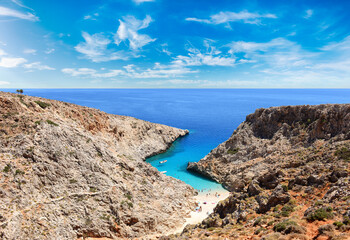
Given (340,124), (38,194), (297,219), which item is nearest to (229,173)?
(340,124)

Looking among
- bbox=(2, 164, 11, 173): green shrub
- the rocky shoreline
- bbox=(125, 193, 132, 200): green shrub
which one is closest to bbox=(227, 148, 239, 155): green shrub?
the rocky shoreline

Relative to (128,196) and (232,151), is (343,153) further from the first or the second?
(128,196)

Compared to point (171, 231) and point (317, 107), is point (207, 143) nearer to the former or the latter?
point (317, 107)

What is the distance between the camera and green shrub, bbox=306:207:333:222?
Result: 571 inches

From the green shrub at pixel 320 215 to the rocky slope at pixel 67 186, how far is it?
2216cm

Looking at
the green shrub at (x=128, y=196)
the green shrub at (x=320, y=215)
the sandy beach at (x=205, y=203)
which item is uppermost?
the green shrub at (x=320, y=215)

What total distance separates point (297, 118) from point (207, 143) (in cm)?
3817

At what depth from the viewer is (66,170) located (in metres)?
29.3

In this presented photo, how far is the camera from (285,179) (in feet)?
78.2

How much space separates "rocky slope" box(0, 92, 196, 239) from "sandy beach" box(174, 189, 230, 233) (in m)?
1.74

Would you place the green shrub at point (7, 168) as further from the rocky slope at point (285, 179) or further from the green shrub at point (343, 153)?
the green shrub at point (343, 153)

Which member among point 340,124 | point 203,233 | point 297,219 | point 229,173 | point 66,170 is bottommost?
point 229,173

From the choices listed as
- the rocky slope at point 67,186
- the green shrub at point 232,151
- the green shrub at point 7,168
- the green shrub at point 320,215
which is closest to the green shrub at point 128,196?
the rocky slope at point 67,186

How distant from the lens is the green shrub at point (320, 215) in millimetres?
14516
